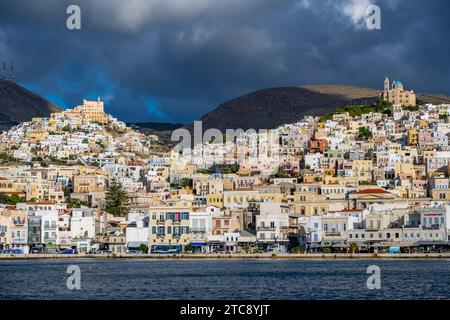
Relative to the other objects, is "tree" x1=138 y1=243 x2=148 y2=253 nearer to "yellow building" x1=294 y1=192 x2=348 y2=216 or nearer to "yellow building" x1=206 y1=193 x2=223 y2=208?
"yellow building" x1=206 y1=193 x2=223 y2=208

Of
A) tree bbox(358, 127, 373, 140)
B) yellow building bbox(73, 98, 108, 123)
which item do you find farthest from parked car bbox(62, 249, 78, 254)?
yellow building bbox(73, 98, 108, 123)

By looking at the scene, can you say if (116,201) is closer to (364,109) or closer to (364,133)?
(364,133)

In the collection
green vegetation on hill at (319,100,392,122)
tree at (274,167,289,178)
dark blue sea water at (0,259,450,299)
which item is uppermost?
green vegetation on hill at (319,100,392,122)

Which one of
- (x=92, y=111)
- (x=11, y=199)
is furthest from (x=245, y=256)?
(x=92, y=111)

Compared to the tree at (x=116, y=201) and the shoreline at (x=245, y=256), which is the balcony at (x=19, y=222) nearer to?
the shoreline at (x=245, y=256)

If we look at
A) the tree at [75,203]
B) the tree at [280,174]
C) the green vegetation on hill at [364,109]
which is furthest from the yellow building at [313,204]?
the green vegetation on hill at [364,109]

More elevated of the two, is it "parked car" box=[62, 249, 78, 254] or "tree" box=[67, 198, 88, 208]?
"tree" box=[67, 198, 88, 208]
